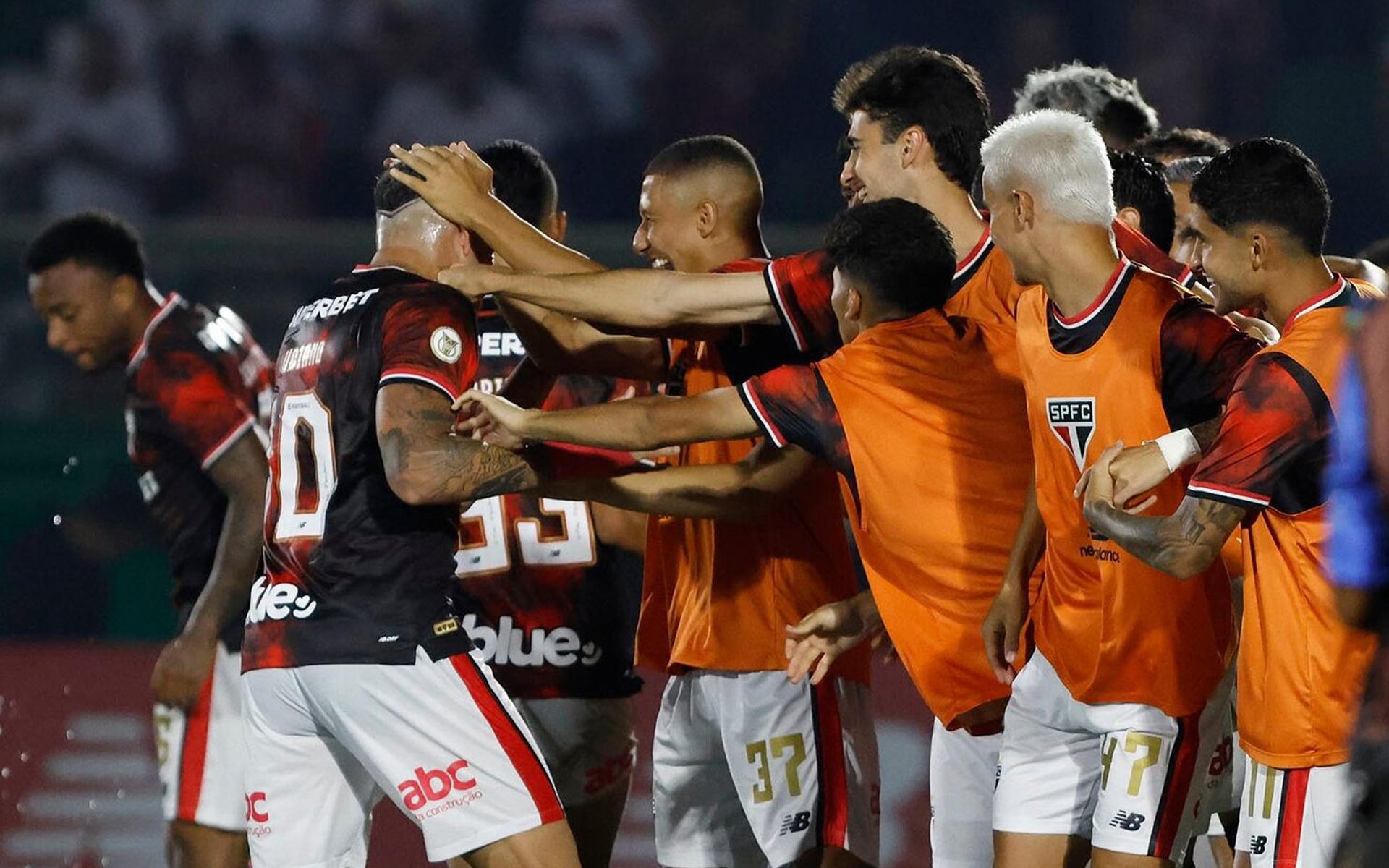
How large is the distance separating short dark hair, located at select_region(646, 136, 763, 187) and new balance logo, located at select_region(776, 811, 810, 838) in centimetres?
176

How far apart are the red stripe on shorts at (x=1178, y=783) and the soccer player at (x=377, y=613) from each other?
1308mm

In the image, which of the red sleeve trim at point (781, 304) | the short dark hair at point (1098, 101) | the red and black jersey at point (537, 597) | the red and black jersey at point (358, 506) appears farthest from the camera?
the short dark hair at point (1098, 101)

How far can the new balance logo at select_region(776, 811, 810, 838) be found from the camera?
4.70 metres

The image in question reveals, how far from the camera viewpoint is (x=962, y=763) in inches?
183

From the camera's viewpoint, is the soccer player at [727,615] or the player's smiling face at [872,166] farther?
the player's smiling face at [872,166]

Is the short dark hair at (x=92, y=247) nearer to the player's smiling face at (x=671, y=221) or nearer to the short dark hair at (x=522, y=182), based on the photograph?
the short dark hair at (x=522, y=182)

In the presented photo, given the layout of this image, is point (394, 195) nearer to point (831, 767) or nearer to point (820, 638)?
point (820, 638)

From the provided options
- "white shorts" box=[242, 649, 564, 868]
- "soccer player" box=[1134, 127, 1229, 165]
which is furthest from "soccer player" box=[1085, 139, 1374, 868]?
"soccer player" box=[1134, 127, 1229, 165]

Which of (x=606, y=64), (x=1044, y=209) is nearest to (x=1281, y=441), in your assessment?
(x=1044, y=209)

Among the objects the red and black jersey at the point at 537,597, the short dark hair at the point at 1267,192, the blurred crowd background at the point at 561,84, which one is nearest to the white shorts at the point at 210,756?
the red and black jersey at the point at 537,597

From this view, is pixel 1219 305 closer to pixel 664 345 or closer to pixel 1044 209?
pixel 1044 209

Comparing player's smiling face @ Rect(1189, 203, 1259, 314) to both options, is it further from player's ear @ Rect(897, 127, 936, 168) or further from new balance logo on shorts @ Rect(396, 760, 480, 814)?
new balance logo on shorts @ Rect(396, 760, 480, 814)

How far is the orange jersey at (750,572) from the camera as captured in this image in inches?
190

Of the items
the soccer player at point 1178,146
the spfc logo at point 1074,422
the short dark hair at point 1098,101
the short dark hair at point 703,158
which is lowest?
the spfc logo at point 1074,422
